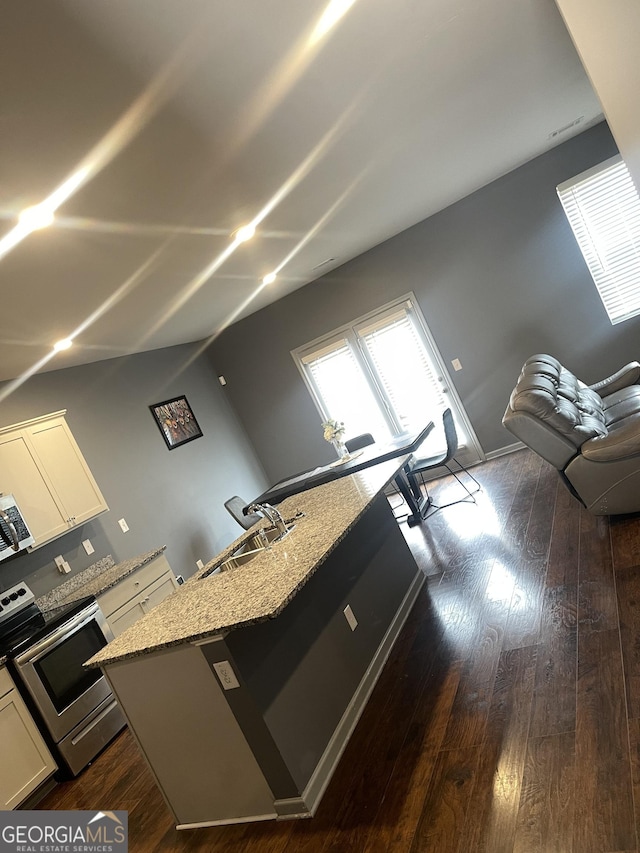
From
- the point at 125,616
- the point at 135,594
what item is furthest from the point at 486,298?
the point at 125,616

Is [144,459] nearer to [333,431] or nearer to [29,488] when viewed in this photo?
[29,488]

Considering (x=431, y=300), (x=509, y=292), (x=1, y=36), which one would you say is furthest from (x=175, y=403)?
(x=1, y=36)

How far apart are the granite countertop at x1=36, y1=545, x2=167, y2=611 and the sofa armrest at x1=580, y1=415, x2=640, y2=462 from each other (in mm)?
3204

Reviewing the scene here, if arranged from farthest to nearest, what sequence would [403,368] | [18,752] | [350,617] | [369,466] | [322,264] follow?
[403,368]
[322,264]
[369,466]
[18,752]
[350,617]

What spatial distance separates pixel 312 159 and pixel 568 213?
3.61m

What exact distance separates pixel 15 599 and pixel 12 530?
493 mm

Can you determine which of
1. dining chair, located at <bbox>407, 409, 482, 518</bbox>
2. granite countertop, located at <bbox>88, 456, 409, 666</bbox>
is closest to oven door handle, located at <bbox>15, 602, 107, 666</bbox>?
granite countertop, located at <bbox>88, 456, 409, 666</bbox>

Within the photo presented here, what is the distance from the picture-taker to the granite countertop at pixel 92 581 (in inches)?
167

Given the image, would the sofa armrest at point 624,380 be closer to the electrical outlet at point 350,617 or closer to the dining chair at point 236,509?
the electrical outlet at point 350,617

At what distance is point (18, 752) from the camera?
10.6 feet

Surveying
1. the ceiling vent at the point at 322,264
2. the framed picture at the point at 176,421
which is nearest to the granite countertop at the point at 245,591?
the framed picture at the point at 176,421

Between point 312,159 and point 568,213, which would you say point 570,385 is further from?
point 312,159

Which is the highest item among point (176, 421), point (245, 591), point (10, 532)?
point (176, 421)

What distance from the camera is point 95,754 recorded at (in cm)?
357
